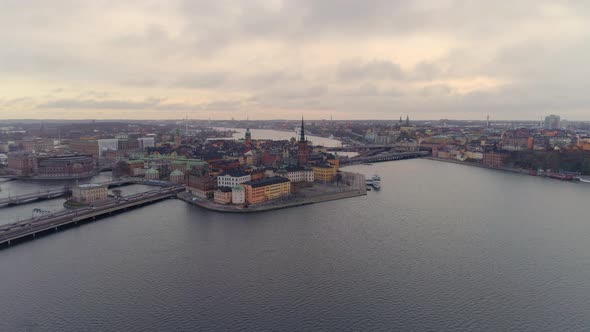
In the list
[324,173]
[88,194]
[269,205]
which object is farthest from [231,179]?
[324,173]

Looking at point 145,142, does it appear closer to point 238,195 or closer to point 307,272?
point 238,195

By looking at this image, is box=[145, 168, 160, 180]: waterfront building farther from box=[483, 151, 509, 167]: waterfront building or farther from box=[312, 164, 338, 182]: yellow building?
box=[483, 151, 509, 167]: waterfront building

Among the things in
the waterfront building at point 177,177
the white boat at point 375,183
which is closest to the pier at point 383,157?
the white boat at point 375,183

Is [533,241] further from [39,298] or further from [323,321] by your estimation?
[39,298]

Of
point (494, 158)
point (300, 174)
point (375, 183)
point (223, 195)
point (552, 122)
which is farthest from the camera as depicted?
point (552, 122)

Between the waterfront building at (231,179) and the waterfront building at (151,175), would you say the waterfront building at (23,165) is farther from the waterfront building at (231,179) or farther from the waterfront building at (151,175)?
the waterfront building at (231,179)
